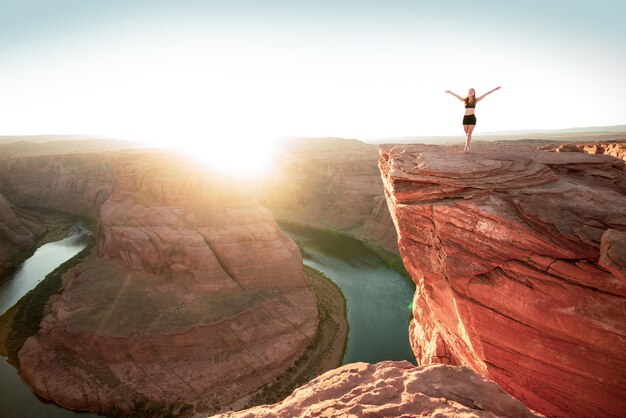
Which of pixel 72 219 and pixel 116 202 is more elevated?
pixel 116 202

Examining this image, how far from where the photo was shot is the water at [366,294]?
30.9 m

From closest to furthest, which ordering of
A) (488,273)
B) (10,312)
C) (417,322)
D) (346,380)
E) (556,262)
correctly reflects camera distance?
(346,380), (556,262), (488,273), (417,322), (10,312)

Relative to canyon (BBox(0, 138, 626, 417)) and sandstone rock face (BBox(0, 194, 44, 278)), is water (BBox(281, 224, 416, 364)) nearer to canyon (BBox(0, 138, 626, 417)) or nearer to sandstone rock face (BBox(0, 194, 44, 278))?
canyon (BBox(0, 138, 626, 417))

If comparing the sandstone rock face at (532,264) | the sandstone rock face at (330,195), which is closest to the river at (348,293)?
the sandstone rock face at (330,195)

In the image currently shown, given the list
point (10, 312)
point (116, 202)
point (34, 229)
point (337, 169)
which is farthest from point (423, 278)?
point (34, 229)

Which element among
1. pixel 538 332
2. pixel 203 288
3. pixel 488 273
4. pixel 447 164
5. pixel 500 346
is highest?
pixel 447 164

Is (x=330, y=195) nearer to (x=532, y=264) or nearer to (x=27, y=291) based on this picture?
(x=27, y=291)

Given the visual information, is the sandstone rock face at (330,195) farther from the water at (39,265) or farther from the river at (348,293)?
the water at (39,265)

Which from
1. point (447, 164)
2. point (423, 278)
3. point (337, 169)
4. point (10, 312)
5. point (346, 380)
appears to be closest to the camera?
point (346, 380)

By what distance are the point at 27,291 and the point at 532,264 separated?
2241 inches

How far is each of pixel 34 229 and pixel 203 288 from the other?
59728mm

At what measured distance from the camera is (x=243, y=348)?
26.5 meters

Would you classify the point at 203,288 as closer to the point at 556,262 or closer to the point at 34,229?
the point at 556,262

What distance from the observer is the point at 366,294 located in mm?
41625
